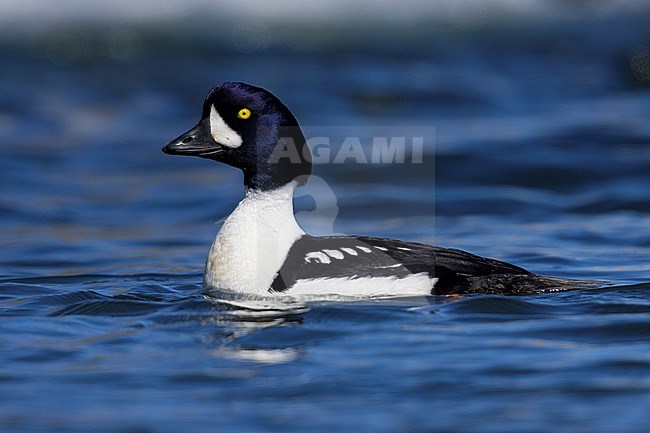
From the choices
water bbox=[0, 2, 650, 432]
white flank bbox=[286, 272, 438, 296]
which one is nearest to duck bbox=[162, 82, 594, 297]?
white flank bbox=[286, 272, 438, 296]

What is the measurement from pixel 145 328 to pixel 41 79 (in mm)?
12708

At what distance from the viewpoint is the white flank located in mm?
7906

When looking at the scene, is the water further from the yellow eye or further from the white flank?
the yellow eye

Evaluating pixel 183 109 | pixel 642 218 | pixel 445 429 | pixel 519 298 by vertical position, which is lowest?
pixel 445 429

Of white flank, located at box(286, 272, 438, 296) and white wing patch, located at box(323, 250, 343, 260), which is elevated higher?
white wing patch, located at box(323, 250, 343, 260)

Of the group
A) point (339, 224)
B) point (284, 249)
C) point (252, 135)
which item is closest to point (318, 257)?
point (284, 249)

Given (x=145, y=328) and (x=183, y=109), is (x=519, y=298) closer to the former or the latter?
(x=145, y=328)

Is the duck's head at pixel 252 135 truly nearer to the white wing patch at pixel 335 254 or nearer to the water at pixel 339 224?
the white wing patch at pixel 335 254

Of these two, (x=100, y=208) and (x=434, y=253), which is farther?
(x=100, y=208)

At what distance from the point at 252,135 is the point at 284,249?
0.81 m

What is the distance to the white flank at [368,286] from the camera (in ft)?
25.9

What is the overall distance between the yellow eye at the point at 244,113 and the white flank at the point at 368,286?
1219mm

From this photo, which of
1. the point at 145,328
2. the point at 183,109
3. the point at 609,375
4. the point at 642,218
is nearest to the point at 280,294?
the point at 145,328

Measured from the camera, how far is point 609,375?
21.6 ft
